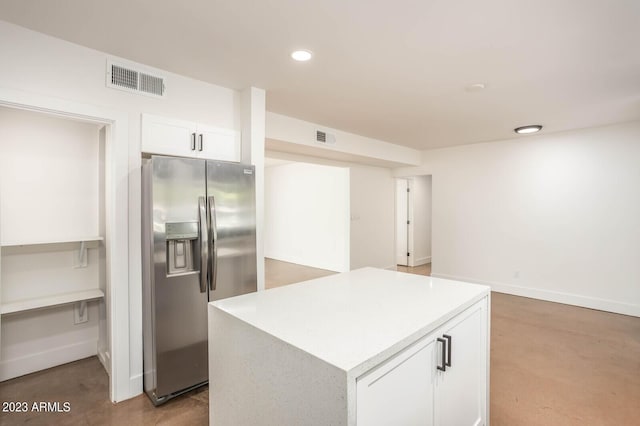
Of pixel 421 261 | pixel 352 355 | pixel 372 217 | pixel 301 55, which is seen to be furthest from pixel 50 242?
pixel 421 261

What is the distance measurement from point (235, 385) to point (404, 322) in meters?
0.82

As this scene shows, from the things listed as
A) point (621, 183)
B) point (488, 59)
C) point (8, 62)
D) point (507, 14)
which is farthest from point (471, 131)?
point (8, 62)

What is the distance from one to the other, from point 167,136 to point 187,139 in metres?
0.17

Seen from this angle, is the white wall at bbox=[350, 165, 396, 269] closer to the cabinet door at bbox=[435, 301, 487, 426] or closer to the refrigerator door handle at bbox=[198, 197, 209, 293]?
the refrigerator door handle at bbox=[198, 197, 209, 293]

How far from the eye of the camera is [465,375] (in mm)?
1699

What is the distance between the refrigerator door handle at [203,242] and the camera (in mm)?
2441

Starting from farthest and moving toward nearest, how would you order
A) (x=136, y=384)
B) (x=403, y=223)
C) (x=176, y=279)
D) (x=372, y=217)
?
(x=403, y=223) < (x=372, y=217) < (x=136, y=384) < (x=176, y=279)

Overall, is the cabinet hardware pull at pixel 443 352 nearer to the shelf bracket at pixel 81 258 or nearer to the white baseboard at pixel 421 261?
the shelf bracket at pixel 81 258

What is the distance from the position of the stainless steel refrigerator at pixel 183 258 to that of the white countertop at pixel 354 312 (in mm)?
889

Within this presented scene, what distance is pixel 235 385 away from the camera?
1463mm

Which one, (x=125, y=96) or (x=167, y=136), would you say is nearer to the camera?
(x=125, y=96)

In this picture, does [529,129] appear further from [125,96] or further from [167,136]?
[125,96]

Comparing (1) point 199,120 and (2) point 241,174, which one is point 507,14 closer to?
(2) point 241,174

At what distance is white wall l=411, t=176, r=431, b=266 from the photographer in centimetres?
774
